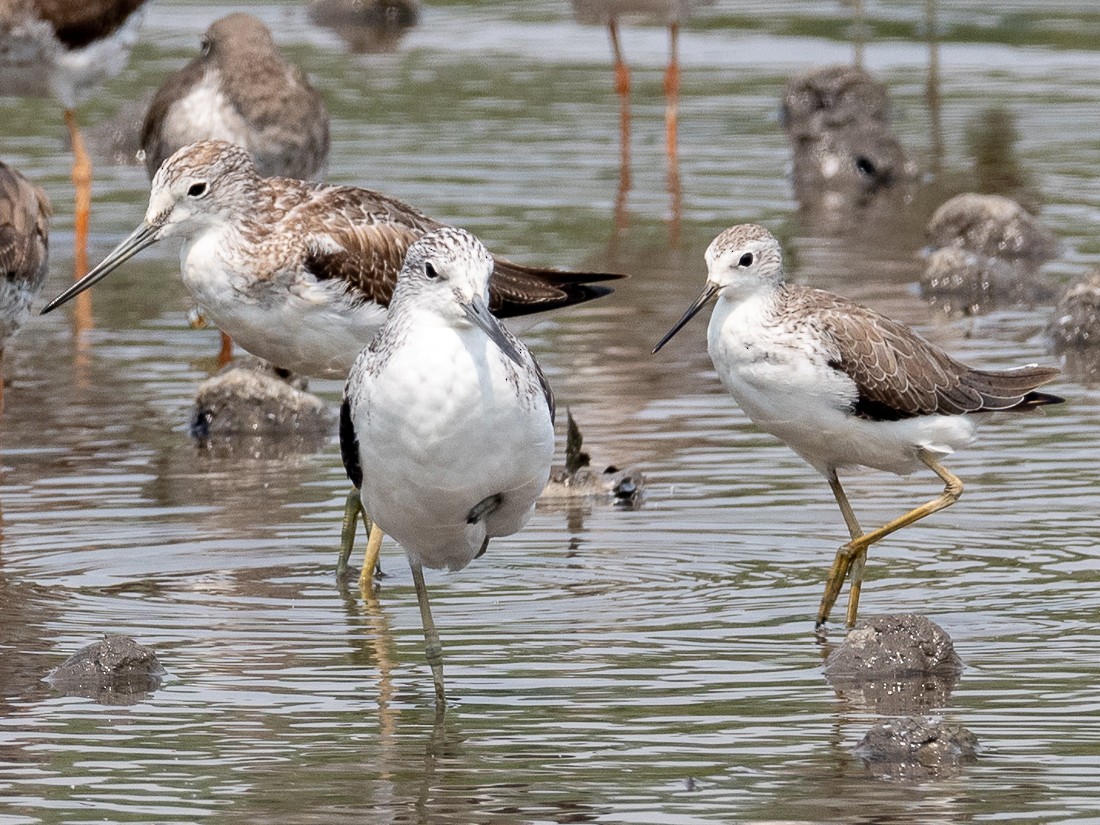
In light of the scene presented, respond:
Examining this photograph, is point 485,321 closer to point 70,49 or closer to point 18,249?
point 18,249

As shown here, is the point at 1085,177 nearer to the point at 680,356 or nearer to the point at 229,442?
the point at 680,356

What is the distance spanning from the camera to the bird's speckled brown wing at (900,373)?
28.4 feet

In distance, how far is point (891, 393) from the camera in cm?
866

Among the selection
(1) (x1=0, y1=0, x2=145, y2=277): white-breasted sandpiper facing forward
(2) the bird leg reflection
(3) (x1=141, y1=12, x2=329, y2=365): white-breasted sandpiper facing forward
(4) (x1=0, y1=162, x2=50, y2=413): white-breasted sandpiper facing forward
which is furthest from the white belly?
(1) (x1=0, y1=0, x2=145, y2=277): white-breasted sandpiper facing forward

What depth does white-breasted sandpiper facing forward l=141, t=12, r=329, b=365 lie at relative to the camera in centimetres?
1410

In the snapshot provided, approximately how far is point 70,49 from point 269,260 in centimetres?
740

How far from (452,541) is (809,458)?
184 centimetres

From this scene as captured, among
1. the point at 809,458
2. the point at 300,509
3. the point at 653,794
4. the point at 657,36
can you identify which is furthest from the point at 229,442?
the point at 657,36

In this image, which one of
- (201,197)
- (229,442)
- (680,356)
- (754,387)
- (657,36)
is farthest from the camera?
(657,36)

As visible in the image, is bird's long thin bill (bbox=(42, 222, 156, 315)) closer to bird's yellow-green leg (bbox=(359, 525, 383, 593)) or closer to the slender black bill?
bird's yellow-green leg (bbox=(359, 525, 383, 593))

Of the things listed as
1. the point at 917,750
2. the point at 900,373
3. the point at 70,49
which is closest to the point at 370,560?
the point at 900,373

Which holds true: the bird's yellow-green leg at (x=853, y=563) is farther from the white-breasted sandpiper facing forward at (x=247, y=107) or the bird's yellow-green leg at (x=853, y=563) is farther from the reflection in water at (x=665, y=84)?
the reflection in water at (x=665, y=84)

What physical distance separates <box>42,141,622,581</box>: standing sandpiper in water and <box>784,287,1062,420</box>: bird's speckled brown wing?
6.20 ft

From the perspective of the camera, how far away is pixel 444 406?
23.3 feet
